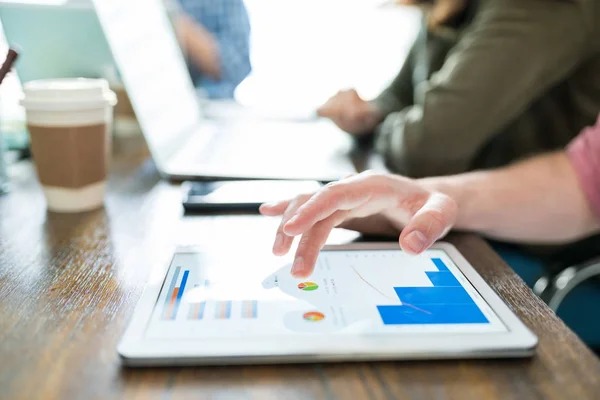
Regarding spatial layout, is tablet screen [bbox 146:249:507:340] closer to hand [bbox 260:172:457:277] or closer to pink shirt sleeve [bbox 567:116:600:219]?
hand [bbox 260:172:457:277]

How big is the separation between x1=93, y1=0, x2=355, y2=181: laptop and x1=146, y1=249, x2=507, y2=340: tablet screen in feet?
0.91

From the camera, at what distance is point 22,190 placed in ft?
2.23

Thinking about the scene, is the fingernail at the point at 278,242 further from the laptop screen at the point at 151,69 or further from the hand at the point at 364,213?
the laptop screen at the point at 151,69

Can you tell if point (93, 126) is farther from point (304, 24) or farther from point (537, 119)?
point (304, 24)

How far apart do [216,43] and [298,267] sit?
158cm

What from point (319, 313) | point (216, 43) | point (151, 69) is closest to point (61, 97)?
point (151, 69)

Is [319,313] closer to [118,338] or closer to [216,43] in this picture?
[118,338]

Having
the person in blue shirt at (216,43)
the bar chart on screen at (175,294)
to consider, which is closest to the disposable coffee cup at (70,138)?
the bar chart on screen at (175,294)

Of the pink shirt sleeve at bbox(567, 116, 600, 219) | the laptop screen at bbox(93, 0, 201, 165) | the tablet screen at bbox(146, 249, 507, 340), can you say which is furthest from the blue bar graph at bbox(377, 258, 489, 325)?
the laptop screen at bbox(93, 0, 201, 165)

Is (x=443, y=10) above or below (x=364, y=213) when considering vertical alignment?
above

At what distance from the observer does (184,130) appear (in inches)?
36.2

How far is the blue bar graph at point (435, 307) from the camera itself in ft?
1.19

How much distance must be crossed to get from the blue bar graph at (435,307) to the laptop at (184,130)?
334 millimetres

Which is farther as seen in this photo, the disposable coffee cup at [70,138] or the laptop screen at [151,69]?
the laptop screen at [151,69]
